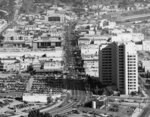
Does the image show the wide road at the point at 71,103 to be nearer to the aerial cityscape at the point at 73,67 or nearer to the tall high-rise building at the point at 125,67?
the aerial cityscape at the point at 73,67

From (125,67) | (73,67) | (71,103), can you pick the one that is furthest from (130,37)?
(71,103)

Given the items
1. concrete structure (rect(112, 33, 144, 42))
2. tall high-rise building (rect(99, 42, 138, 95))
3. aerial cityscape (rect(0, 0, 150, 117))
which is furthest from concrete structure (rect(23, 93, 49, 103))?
concrete structure (rect(112, 33, 144, 42))

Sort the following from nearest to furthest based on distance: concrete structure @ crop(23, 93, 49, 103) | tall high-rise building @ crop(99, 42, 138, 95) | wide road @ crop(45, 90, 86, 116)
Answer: wide road @ crop(45, 90, 86, 116) → concrete structure @ crop(23, 93, 49, 103) → tall high-rise building @ crop(99, 42, 138, 95)

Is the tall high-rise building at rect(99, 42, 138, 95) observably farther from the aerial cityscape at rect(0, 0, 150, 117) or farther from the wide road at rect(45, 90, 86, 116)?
the wide road at rect(45, 90, 86, 116)

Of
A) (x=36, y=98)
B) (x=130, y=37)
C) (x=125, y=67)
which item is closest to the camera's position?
(x=36, y=98)

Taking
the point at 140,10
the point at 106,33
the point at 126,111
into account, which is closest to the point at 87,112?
the point at 126,111

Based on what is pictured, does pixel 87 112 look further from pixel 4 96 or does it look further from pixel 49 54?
pixel 49 54

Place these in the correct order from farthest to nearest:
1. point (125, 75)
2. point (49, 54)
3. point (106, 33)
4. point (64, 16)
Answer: point (64, 16), point (106, 33), point (49, 54), point (125, 75)

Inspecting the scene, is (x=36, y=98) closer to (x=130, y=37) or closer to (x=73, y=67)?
(x=73, y=67)
